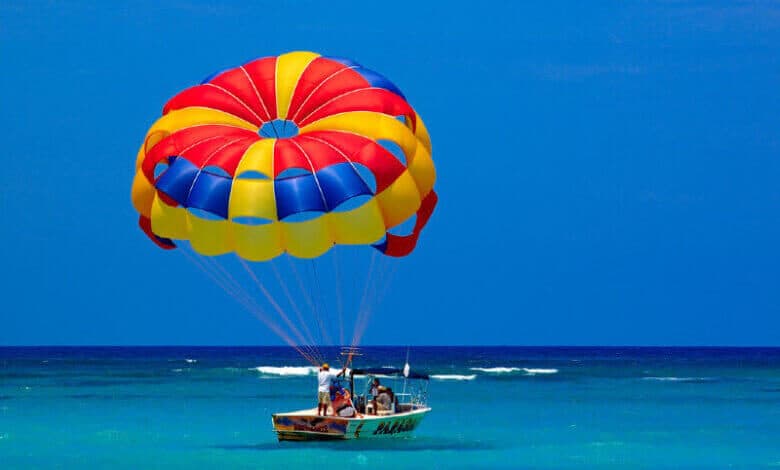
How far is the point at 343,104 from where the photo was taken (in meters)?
16.8

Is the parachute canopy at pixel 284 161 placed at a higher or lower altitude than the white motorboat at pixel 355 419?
higher

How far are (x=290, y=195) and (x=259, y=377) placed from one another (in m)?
29.3

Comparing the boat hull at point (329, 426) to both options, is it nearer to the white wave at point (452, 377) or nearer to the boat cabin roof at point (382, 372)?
the boat cabin roof at point (382, 372)

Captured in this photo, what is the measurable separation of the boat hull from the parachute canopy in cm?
222

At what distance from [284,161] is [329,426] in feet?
12.1

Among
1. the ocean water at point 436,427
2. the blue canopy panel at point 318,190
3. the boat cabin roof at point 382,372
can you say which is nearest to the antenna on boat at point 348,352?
the boat cabin roof at point 382,372

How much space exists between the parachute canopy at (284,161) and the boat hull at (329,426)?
2.22 m

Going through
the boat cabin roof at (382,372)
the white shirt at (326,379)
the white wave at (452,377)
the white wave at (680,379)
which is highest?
the white wave at (680,379)

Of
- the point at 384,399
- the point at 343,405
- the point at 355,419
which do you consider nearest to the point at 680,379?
the point at 384,399

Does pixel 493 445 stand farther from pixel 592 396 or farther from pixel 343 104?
pixel 592 396

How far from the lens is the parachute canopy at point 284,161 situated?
51.7 feet

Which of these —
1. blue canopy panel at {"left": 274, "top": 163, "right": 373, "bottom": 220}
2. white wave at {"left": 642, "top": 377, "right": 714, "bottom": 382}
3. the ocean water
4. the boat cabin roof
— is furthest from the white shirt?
white wave at {"left": 642, "top": 377, "right": 714, "bottom": 382}

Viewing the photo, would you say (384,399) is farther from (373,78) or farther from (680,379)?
(680,379)

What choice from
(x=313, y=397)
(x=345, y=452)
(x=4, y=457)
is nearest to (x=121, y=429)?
(x=4, y=457)
